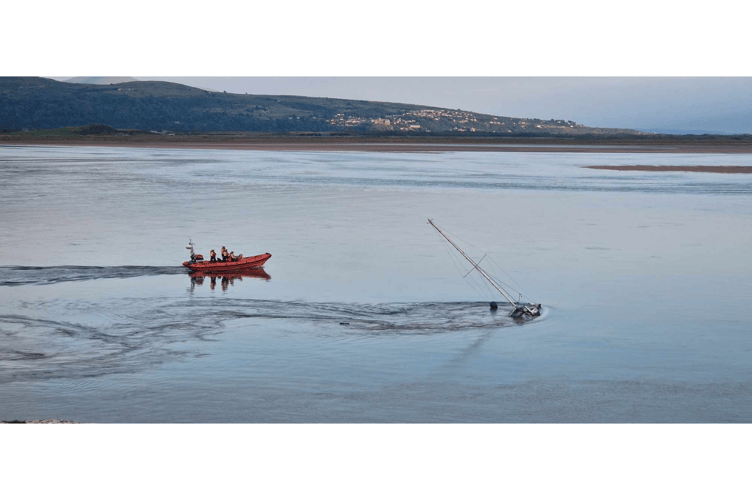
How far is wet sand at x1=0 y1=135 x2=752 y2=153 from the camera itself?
96.2 meters

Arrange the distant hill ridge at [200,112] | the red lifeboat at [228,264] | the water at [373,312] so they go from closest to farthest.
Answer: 1. the water at [373,312]
2. the red lifeboat at [228,264]
3. the distant hill ridge at [200,112]

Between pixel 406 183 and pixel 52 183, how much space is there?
21314 mm

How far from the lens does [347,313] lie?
19594 millimetres

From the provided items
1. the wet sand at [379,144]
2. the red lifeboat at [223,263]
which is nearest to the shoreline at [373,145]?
the wet sand at [379,144]

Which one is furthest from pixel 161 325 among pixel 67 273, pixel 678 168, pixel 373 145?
pixel 373 145

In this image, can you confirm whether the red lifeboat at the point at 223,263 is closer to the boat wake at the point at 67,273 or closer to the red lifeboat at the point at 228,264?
the red lifeboat at the point at 228,264

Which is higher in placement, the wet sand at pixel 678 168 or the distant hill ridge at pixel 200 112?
the distant hill ridge at pixel 200 112

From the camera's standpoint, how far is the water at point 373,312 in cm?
1378

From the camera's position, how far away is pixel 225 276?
24672mm

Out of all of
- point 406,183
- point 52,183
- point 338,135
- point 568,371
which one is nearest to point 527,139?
point 338,135

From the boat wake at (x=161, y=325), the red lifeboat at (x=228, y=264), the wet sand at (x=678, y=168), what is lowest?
the boat wake at (x=161, y=325)

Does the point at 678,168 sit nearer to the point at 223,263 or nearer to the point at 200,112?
the point at 200,112

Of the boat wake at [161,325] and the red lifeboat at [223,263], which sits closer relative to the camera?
the boat wake at [161,325]

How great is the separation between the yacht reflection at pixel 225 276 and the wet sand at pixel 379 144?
71.7 metres
